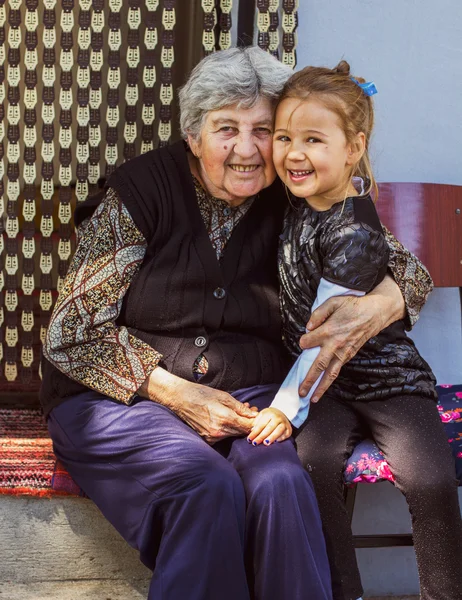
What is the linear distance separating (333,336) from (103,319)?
24.6 inches

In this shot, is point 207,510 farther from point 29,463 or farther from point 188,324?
point 29,463

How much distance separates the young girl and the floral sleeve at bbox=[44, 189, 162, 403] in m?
0.39

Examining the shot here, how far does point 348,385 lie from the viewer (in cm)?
240

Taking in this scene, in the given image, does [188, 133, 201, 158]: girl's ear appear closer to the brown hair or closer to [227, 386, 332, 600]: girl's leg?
the brown hair

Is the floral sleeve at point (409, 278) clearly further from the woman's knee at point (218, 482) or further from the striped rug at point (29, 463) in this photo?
the striped rug at point (29, 463)

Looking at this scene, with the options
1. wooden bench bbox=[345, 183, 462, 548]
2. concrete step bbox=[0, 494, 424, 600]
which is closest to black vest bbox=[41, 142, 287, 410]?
concrete step bbox=[0, 494, 424, 600]

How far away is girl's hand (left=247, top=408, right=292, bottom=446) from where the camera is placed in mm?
2156

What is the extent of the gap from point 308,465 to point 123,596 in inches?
30.4

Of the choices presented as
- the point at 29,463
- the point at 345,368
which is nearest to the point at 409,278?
the point at 345,368

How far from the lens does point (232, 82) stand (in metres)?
2.29

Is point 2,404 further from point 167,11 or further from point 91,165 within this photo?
point 167,11

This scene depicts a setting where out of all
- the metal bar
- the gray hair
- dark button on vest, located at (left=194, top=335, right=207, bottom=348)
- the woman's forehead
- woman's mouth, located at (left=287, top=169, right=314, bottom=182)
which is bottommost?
the metal bar

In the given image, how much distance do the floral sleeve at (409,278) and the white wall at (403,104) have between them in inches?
27.1

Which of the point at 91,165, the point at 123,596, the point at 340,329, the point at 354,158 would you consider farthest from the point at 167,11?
the point at 123,596
